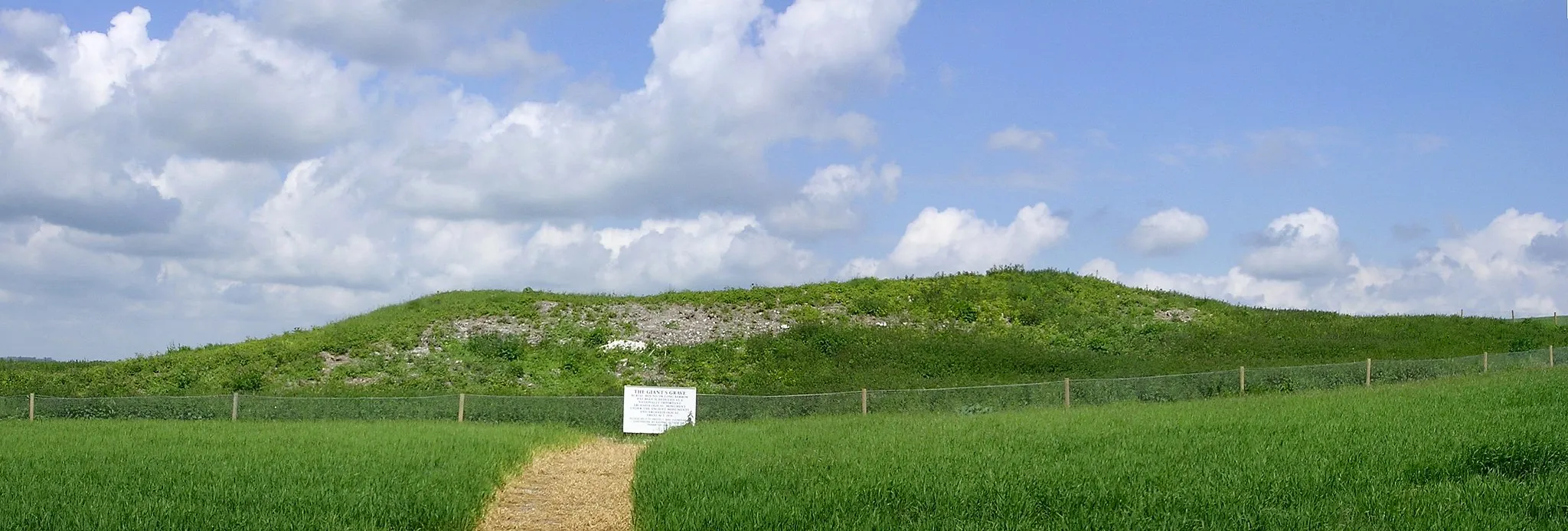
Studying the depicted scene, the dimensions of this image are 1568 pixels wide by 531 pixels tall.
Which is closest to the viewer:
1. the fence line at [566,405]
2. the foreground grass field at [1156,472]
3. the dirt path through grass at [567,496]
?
the foreground grass field at [1156,472]

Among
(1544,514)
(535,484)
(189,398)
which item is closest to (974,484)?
(1544,514)

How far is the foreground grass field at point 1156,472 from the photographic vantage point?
13.1 metres

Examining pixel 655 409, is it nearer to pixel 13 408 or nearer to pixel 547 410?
pixel 547 410

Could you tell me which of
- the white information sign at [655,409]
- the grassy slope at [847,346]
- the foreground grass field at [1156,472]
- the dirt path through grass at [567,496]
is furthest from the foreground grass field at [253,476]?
the grassy slope at [847,346]

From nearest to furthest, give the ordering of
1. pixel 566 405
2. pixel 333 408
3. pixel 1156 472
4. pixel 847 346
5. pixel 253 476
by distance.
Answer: pixel 1156 472 → pixel 253 476 → pixel 566 405 → pixel 333 408 → pixel 847 346

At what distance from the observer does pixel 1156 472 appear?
1596cm

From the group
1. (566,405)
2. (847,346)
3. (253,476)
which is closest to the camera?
(253,476)

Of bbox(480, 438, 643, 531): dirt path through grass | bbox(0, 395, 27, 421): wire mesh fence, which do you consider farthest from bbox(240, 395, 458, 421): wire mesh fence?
bbox(480, 438, 643, 531): dirt path through grass

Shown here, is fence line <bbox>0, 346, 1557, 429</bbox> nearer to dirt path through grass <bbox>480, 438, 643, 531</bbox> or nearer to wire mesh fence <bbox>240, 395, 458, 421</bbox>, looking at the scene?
wire mesh fence <bbox>240, 395, 458, 421</bbox>

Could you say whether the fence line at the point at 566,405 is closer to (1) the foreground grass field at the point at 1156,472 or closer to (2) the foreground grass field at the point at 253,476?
(2) the foreground grass field at the point at 253,476

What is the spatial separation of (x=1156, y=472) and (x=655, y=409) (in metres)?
17.7

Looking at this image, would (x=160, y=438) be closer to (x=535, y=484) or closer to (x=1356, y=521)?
(x=535, y=484)

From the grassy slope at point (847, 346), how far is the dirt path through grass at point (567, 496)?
14.9 m

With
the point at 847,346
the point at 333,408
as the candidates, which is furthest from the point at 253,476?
the point at 847,346
